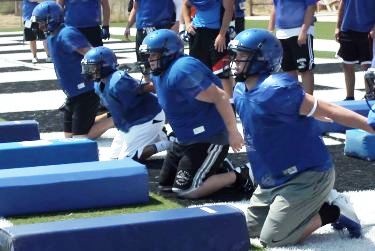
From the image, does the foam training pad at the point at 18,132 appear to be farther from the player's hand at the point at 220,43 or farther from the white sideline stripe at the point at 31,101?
the white sideline stripe at the point at 31,101

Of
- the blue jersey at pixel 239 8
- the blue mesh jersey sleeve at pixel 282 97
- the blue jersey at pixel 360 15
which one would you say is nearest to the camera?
the blue mesh jersey sleeve at pixel 282 97

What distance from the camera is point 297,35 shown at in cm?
950

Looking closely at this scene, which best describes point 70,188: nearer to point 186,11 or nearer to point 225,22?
point 225,22

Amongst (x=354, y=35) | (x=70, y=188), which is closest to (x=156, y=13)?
(x=354, y=35)

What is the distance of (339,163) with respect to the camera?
24.1 ft

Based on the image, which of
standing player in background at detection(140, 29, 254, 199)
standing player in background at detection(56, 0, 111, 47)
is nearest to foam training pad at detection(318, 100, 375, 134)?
standing player in background at detection(140, 29, 254, 199)

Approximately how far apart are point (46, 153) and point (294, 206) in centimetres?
245

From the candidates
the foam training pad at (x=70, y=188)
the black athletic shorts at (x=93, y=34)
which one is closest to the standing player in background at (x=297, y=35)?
the black athletic shorts at (x=93, y=34)

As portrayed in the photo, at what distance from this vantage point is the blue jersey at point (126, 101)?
7621 millimetres

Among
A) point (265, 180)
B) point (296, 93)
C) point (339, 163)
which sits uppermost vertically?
point (296, 93)

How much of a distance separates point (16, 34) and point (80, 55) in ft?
64.7

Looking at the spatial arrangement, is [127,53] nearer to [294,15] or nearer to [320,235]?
[294,15]

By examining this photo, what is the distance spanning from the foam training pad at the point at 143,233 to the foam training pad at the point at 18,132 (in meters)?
3.41

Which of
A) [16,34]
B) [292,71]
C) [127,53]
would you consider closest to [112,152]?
[292,71]
